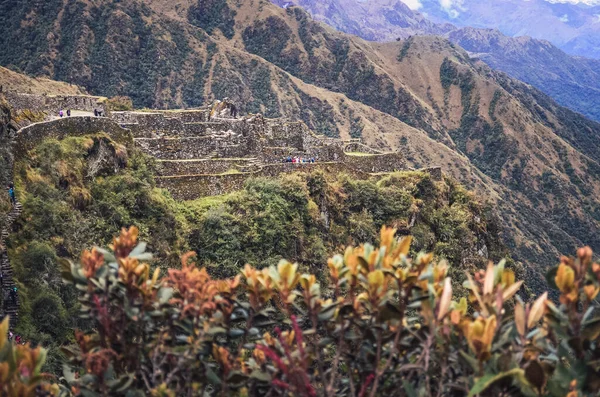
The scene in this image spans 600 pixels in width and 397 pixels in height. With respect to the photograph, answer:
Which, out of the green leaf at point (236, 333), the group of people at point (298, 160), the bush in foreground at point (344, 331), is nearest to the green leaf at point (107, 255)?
the bush in foreground at point (344, 331)

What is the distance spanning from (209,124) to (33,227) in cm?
1354

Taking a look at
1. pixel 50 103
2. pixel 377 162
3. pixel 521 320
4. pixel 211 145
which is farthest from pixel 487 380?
pixel 377 162

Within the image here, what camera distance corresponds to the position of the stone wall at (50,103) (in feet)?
82.0

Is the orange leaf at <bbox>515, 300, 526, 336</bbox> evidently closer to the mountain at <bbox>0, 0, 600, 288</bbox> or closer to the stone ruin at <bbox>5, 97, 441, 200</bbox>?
the stone ruin at <bbox>5, 97, 441, 200</bbox>

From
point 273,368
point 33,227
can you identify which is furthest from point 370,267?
point 33,227

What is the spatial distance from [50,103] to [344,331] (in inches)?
1069

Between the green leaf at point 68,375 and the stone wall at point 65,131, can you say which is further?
the stone wall at point 65,131

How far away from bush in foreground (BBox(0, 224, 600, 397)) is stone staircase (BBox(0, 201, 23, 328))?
472 inches

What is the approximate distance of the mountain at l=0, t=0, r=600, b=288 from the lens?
122312 millimetres

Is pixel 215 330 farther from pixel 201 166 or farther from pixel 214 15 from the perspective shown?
pixel 214 15

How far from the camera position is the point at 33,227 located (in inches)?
667

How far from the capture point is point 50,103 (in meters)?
27.2

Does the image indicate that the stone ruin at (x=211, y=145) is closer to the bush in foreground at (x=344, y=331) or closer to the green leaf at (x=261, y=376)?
the bush in foreground at (x=344, y=331)

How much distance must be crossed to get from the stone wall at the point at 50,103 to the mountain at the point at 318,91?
75664mm
